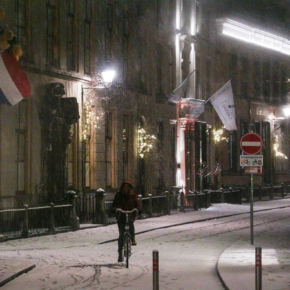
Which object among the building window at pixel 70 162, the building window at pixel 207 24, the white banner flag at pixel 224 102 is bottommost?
the building window at pixel 70 162

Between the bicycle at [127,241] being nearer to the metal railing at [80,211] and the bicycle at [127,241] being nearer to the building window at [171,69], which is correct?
the metal railing at [80,211]

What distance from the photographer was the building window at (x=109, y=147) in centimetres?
3133

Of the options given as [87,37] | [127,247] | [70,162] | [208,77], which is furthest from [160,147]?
[127,247]

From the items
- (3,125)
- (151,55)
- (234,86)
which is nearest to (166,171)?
(151,55)

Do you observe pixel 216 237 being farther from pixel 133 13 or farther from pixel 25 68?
pixel 133 13

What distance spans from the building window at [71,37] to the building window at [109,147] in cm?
355

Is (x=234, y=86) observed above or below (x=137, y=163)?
above

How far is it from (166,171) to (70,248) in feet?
62.7

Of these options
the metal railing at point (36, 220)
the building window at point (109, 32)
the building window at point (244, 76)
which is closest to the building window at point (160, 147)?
the building window at point (109, 32)

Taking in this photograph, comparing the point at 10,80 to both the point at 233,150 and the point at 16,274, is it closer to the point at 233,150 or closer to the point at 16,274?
the point at 16,274

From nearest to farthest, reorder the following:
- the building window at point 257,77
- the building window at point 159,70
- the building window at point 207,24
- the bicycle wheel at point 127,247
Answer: the bicycle wheel at point 127,247, the building window at point 159,70, the building window at point 207,24, the building window at point 257,77

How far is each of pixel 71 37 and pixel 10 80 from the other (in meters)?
14.7

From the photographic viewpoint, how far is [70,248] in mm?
18312

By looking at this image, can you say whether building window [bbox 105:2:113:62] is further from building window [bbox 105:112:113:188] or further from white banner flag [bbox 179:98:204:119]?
white banner flag [bbox 179:98:204:119]
